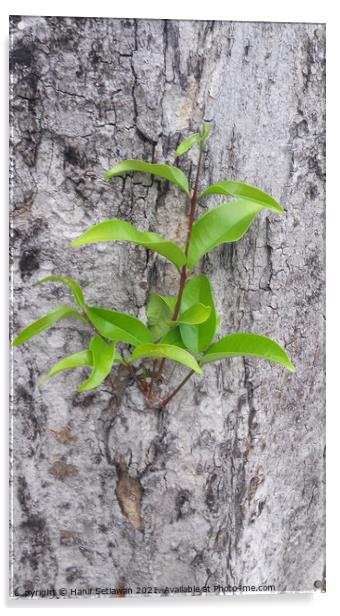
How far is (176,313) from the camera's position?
0.83 metres

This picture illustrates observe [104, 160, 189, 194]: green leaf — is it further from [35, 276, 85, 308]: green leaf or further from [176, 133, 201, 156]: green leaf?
[35, 276, 85, 308]: green leaf

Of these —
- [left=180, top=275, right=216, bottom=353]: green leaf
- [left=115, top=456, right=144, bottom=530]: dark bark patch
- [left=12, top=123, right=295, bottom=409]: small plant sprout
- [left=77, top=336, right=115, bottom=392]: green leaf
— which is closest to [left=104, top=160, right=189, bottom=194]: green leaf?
[left=12, top=123, right=295, bottom=409]: small plant sprout

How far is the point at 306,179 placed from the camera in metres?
0.91

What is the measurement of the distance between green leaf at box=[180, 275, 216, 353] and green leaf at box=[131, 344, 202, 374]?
69 mm

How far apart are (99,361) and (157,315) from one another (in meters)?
0.13

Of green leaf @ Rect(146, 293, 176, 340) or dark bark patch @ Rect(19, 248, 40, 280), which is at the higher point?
dark bark patch @ Rect(19, 248, 40, 280)

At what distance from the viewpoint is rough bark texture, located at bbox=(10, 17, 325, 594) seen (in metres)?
0.86

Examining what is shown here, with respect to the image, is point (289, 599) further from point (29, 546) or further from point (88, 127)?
point (88, 127)

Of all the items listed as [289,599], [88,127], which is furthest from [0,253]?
[289,599]

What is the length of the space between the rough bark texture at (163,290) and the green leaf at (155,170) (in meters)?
0.05

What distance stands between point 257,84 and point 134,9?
0.71 feet

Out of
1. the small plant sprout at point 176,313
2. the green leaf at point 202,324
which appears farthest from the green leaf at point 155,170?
the green leaf at point 202,324

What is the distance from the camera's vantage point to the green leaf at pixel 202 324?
0.83 m

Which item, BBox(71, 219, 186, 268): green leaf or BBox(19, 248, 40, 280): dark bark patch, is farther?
BBox(19, 248, 40, 280): dark bark patch
